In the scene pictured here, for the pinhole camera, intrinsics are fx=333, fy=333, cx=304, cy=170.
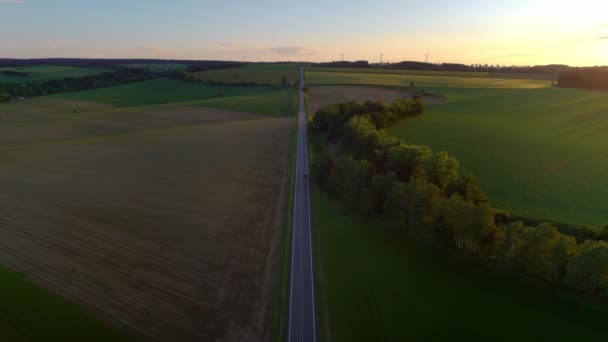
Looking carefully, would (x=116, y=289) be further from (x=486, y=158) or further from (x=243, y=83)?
(x=243, y=83)

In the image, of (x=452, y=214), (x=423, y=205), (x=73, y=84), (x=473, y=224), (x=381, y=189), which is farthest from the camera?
(x=73, y=84)

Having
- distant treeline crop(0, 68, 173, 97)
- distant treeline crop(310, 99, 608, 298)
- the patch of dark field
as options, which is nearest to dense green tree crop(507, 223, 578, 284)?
distant treeline crop(310, 99, 608, 298)

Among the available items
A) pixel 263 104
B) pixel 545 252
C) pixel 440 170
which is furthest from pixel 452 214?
pixel 263 104

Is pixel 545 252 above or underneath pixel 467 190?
underneath

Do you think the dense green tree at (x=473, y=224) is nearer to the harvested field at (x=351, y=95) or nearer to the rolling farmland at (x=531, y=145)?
the rolling farmland at (x=531, y=145)

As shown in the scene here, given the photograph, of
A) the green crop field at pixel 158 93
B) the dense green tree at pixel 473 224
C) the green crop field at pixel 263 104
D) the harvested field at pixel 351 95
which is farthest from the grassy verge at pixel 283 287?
the green crop field at pixel 158 93

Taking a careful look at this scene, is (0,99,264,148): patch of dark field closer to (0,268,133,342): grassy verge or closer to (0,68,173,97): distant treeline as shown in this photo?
(0,68,173,97): distant treeline

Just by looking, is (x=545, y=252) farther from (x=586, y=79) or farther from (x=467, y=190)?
(x=586, y=79)

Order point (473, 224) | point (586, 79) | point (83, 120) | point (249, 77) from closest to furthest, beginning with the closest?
point (473, 224) → point (83, 120) → point (586, 79) → point (249, 77)
